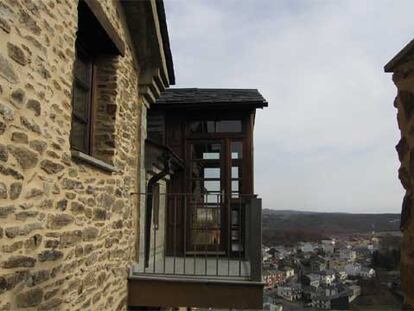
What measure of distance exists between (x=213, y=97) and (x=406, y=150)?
25.1 feet

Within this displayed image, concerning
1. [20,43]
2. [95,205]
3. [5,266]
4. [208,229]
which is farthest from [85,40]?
[208,229]

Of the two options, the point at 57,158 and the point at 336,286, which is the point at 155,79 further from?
the point at 336,286

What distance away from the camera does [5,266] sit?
3.10 m

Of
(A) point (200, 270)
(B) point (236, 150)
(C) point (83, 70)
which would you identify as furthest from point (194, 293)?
(B) point (236, 150)

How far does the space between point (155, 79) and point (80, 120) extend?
8.52 feet

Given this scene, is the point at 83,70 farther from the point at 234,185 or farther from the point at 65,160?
the point at 234,185

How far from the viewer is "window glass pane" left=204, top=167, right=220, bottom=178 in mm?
9945

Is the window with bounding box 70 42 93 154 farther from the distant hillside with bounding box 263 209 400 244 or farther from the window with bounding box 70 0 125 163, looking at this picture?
the distant hillside with bounding box 263 209 400 244

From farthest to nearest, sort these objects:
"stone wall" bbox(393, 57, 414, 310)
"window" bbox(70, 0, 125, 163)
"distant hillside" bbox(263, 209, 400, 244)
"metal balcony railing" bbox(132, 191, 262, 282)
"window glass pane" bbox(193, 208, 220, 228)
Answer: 1. "distant hillside" bbox(263, 209, 400, 244)
2. "window glass pane" bbox(193, 208, 220, 228)
3. "metal balcony railing" bbox(132, 191, 262, 282)
4. "window" bbox(70, 0, 125, 163)
5. "stone wall" bbox(393, 57, 414, 310)

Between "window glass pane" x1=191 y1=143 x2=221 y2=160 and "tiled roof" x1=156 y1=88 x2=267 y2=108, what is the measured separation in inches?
38.7

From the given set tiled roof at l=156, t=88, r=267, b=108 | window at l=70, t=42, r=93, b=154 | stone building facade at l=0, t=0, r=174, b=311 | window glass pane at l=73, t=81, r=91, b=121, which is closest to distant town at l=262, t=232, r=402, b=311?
tiled roof at l=156, t=88, r=267, b=108

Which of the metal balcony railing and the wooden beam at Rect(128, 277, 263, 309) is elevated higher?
the metal balcony railing

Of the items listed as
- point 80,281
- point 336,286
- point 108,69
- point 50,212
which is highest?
point 108,69

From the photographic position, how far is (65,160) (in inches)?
164
